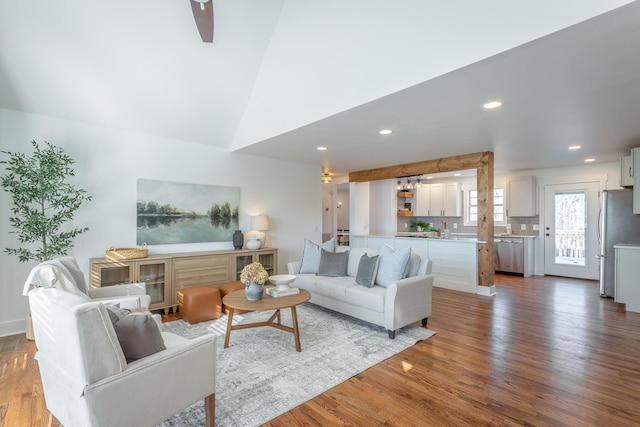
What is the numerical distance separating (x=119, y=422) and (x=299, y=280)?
124 inches

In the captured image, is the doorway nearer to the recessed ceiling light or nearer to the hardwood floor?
the hardwood floor

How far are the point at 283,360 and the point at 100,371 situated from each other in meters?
1.69

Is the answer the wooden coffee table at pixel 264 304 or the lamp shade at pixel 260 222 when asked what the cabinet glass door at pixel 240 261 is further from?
the wooden coffee table at pixel 264 304

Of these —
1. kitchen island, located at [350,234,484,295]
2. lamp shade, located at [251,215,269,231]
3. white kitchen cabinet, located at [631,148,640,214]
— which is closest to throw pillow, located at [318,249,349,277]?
lamp shade, located at [251,215,269,231]

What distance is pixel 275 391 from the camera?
236cm

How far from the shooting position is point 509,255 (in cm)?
735

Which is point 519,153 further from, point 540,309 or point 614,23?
point 614,23

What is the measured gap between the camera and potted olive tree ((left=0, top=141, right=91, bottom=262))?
3.37 metres

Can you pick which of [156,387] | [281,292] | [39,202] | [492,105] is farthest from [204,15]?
[39,202]

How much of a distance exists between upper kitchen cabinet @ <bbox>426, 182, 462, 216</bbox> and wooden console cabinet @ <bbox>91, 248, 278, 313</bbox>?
553 cm

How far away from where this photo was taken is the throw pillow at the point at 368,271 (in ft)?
12.5

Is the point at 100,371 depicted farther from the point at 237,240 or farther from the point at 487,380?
the point at 237,240

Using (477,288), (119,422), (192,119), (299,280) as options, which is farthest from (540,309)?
(192,119)

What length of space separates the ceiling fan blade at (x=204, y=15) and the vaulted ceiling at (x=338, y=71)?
3.71 feet
